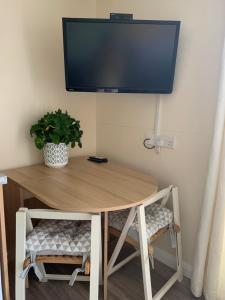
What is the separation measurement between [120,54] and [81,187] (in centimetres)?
90

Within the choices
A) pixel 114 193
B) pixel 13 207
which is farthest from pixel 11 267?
pixel 114 193

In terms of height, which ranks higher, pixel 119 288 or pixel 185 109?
pixel 185 109

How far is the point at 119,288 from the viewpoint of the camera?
1.83m

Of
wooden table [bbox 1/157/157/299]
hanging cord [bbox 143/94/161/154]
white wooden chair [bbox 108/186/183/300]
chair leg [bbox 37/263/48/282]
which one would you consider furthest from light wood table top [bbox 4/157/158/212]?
chair leg [bbox 37/263/48/282]

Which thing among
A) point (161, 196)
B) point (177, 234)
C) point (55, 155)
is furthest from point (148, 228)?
point (55, 155)

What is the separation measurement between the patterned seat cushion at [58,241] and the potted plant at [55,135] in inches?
22.2

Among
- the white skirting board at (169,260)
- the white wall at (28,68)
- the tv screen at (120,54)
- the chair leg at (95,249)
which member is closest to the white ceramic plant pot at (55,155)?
the white wall at (28,68)

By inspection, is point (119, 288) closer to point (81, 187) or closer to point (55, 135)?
point (81, 187)

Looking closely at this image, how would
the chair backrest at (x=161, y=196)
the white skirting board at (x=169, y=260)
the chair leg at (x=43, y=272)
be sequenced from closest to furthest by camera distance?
the chair backrest at (x=161, y=196) < the chair leg at (x=43, y=272) < the white skirting board at (x=169, y=260)

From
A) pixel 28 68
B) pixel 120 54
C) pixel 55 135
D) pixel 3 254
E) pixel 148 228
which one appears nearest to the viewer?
pixel 3 254

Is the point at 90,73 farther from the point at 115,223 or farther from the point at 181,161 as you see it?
the point at 115,223

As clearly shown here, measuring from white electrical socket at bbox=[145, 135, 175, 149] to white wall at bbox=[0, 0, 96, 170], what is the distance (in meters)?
0.76

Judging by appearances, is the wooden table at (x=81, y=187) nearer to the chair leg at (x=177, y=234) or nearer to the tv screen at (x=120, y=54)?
the chair leg at (x=177, y=234)

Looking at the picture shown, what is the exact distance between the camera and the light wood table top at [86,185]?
4.72 feet
